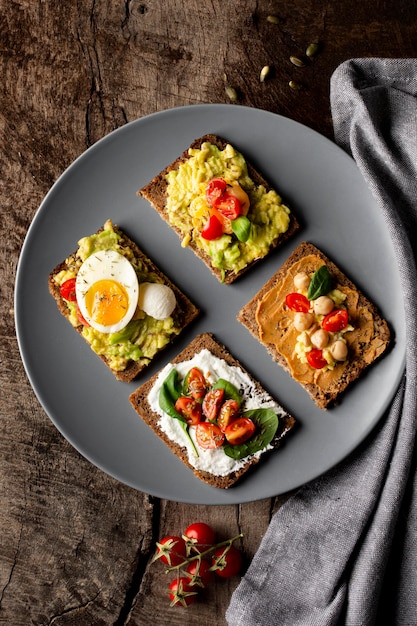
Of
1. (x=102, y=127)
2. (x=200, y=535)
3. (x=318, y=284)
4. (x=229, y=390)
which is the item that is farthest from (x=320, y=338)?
(x=102, y=127)

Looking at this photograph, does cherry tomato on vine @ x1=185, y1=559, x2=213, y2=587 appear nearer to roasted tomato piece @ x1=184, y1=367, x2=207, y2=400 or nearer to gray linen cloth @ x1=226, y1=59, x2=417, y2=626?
gray linen cloth @ x1=226, y1=59, x2=417, y2=626

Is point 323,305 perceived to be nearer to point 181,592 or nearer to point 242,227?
point 242,227

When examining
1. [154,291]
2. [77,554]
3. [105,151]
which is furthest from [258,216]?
[77,554]

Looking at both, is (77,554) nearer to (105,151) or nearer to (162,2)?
(105,151)

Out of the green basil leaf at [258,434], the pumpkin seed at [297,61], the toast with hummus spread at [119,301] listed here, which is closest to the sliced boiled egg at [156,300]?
the toast with hummus spread at [119,301]

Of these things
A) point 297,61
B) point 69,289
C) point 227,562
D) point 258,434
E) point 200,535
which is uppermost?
point 297,61

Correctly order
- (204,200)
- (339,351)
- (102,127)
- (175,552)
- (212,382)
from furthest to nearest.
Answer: (102,127) < (175,552) < (212,382) < (204,200) < (339,351)

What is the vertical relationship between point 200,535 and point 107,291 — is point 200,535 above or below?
below
